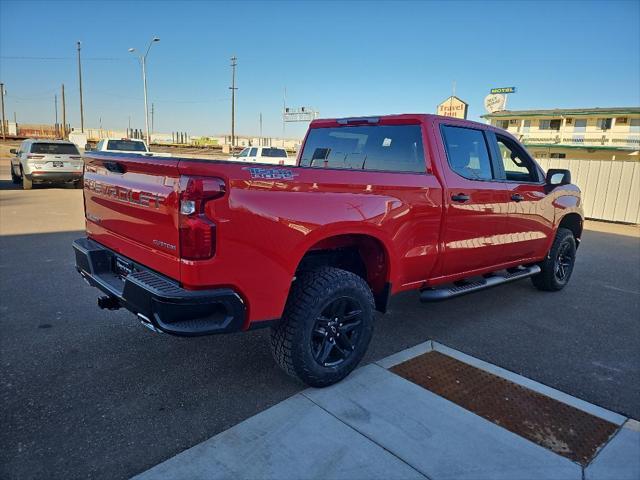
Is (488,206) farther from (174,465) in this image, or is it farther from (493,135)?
(174,465)

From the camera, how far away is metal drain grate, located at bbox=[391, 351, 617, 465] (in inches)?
106

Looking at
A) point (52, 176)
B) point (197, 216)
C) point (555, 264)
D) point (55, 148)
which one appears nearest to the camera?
point (197, 216)

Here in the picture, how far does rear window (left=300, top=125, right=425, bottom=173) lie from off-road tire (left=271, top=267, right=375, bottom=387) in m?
1.29

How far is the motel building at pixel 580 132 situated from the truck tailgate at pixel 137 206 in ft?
151

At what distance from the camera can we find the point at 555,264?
18.7ft

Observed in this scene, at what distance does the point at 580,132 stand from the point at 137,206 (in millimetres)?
54059

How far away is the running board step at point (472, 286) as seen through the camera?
3902mm

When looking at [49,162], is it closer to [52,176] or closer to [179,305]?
[52,176]

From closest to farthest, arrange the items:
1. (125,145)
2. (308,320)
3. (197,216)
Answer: (197,216) < (308,320) < (125,145)

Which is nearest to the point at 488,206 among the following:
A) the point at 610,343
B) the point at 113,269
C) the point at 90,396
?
the point at 610,343

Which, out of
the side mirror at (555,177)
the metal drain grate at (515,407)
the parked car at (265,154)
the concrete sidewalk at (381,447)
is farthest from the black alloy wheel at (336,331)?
the parked car at (265,154)

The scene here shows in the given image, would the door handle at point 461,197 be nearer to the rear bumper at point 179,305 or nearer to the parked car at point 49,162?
the rear bumper at point 179,305

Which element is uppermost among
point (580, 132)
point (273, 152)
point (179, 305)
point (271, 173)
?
point (580, 132)

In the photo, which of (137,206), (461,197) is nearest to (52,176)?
(137,206)
